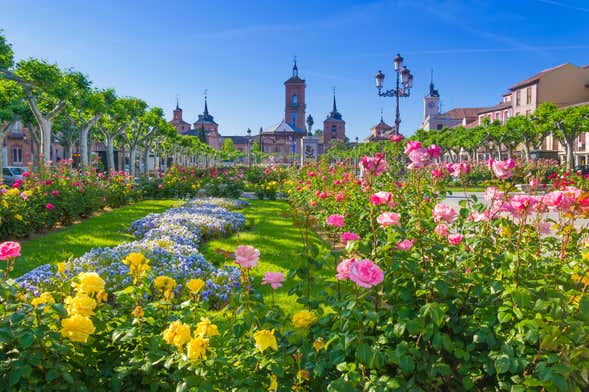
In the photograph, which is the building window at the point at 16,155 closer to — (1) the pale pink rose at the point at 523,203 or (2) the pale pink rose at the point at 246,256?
(2) the pale pink rose at the point at 246,256

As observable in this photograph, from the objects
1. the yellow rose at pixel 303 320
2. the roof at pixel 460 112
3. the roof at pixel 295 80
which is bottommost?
the yellow rose at pixel 303 320

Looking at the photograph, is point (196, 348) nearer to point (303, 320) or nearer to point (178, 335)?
point (178, 335)

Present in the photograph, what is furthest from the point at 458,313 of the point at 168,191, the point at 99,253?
the point at 168,191

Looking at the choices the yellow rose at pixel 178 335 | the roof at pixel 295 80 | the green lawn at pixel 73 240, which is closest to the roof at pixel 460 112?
the roof at pixel 295 80

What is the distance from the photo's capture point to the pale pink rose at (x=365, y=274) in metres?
1.86

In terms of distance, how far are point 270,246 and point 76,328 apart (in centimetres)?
599

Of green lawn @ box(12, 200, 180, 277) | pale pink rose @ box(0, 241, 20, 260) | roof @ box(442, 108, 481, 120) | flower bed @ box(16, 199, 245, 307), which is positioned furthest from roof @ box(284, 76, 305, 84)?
pale pink rose @ box(0, 241, 20, 260)

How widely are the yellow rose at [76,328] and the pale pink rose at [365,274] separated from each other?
1.19 meters

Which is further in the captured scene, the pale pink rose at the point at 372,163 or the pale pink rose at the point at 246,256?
the pale pink rose at the point at 372,163

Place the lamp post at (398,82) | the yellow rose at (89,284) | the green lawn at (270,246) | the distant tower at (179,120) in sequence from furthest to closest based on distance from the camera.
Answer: the distant tower at (179,120) < the lamp post at (398,82) < the green lawn at (270,246) < the yellow rose at (89,284)

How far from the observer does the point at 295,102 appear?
9950cm

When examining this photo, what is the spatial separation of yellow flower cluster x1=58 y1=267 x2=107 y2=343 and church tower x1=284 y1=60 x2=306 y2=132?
9778 centimetres

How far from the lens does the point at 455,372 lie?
2252mm

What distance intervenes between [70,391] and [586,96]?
193ft
